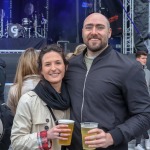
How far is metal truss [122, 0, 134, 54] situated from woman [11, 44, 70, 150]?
346 inches

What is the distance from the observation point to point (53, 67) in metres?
2.64

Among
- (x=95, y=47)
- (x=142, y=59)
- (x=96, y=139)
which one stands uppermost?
(x=95, y=47)

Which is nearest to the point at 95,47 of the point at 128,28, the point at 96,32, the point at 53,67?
the point at 96,32

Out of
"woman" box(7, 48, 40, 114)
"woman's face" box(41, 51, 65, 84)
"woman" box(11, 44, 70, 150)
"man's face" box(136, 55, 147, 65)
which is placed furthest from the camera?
"man's face" box(136, 55, 147, 65)

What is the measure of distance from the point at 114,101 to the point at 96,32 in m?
0.49

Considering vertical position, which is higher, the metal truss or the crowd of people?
the metal truss

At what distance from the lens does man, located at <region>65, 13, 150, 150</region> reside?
99.7 inches

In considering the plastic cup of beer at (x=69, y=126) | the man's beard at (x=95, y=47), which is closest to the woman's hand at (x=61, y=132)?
the plastic cup of beer at (x=69, y=126)

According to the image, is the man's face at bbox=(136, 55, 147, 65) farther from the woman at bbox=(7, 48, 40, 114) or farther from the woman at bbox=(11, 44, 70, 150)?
the woman at bbox=(11, 44, 70, 150)

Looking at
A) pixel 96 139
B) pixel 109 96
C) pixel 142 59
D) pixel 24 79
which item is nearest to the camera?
pixel 96 139

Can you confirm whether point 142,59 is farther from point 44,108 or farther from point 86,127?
point 86,127

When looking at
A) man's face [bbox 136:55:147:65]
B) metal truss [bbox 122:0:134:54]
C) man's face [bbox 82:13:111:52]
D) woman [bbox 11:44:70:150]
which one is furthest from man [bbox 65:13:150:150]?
metal truss [bbox 122:0:134:54]

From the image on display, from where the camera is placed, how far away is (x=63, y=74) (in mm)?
2705

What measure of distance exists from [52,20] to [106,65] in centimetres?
1427
